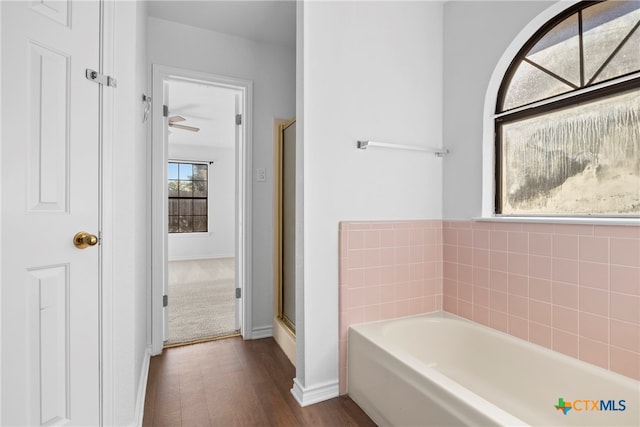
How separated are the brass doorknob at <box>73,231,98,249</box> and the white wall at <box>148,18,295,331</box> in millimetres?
1458

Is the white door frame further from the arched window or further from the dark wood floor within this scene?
the arched window

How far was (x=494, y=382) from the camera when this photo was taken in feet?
5.61

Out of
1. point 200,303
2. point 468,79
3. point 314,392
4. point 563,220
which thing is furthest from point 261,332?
point 468,79

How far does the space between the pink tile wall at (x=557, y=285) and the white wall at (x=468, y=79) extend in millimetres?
233

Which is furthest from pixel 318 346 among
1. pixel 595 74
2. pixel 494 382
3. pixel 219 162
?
pixel 219 162

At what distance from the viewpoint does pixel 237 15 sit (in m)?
2.37

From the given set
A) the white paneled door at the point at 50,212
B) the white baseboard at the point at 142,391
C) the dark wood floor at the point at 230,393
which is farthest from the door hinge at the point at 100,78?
the dark wood floor at the point at 230,393

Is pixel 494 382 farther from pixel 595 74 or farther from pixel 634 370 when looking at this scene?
pixel 595 74

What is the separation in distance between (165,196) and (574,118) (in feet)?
8.70

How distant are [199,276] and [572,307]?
475 cm

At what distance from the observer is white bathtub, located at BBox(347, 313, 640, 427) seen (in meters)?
1.24

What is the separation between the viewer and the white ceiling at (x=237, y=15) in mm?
2240

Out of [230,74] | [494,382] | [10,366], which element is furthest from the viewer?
[230,74]

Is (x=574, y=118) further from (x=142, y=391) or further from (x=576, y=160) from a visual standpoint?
(x=142, y=391)
